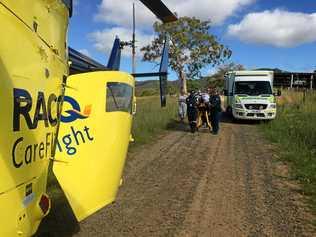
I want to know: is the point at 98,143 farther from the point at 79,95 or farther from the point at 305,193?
the point at 305,193

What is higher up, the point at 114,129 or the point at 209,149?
the point at 114,129

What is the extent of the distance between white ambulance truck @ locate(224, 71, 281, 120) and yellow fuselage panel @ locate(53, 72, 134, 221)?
1961 cm

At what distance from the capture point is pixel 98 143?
4.19 meters

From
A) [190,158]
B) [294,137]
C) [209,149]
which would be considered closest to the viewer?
[190,158]

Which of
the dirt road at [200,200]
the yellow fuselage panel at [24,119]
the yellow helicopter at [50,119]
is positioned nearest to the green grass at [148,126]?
the dirt road at [200,200]

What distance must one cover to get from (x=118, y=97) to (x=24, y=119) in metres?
1.24

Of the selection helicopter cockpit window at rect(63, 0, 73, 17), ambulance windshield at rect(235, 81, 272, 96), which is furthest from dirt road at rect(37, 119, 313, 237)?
ambulance windshield at rect(235, 81, 272, 96)

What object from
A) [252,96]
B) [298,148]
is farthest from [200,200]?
[252,96]

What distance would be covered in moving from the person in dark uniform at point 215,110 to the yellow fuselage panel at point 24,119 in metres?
14.8

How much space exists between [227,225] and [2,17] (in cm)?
454

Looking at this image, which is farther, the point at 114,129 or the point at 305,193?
the point at 305,193

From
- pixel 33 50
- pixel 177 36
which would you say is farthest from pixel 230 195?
pixel 177 36

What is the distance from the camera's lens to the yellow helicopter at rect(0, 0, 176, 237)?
3.14m

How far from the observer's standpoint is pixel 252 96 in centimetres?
Answer: 2367
